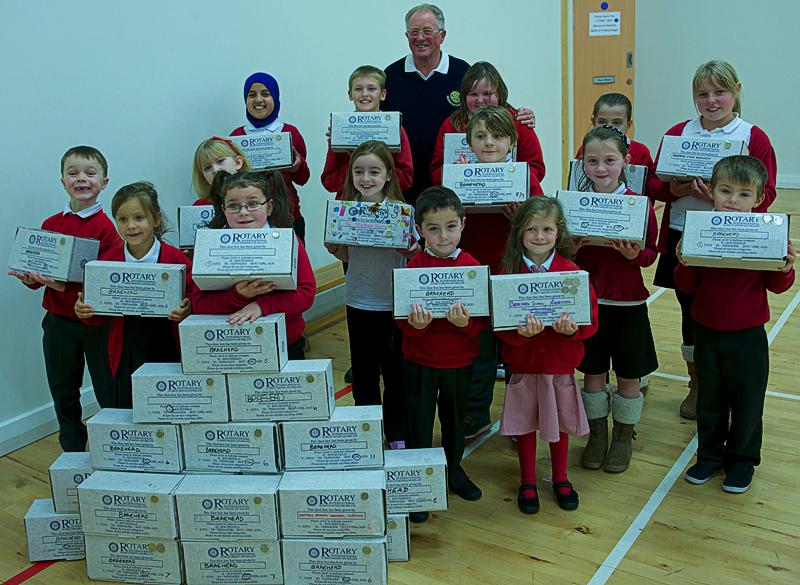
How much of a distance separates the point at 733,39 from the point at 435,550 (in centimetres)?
821

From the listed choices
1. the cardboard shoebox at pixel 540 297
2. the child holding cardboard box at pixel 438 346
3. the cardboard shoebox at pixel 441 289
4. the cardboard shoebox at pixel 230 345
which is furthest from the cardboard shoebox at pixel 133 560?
the cardboard shoebox at pixel 540 297

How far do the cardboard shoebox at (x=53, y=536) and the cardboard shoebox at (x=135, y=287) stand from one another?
2.59 feet

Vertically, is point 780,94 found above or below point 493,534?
above

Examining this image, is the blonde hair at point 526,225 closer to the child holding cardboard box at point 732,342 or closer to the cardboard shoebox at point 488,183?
the cardboard shoebox at point 488,183

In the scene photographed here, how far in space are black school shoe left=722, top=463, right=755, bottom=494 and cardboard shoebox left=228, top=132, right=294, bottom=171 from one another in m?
2.46

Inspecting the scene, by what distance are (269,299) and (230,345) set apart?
22cm

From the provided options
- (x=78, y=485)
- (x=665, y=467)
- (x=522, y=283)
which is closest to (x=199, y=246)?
(x=78, y=485)

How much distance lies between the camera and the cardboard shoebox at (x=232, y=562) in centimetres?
260

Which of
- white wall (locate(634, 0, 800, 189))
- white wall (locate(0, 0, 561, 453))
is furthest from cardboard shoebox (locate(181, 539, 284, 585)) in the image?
white wall (locate(634, 0, 800, 189))

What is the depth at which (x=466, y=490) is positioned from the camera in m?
3.10

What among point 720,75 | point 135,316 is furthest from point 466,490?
point 720,75

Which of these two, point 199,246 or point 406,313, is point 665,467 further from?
point 199,246

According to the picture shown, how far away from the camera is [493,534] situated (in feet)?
9.33

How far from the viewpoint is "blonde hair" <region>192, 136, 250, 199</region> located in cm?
345
